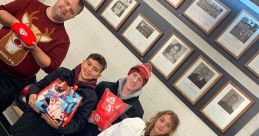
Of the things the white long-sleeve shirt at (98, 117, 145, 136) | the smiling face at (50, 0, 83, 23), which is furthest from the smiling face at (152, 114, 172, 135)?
the smiling face at (50, 0, 83, 23)

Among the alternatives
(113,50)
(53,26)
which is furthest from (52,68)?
(113,50)

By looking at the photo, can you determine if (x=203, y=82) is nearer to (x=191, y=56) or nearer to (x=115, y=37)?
(x=191, y=56)

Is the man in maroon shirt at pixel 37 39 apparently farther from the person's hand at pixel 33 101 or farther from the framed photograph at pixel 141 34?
the framed photograph at pixel 141 34

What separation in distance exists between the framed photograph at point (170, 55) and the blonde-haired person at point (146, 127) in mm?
527

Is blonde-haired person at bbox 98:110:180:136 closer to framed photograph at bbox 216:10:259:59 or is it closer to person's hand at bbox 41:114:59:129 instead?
person's hand at bbox 41:114:59:129

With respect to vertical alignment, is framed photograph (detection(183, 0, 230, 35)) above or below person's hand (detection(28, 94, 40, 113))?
above

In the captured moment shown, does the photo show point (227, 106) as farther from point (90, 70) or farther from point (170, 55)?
point (90, 70)

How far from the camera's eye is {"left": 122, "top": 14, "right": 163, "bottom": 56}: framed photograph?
121 inches

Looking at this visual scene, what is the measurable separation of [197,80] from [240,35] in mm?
474

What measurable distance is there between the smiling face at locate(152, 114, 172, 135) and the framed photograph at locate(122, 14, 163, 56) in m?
0.75

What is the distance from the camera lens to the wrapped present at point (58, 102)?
89.3 inches

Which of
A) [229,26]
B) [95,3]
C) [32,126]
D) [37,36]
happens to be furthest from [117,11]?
[32,126]

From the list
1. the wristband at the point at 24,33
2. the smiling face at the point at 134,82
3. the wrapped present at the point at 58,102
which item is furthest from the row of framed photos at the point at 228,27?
the wristband at the point at 24,33

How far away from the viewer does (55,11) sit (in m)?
2.26
